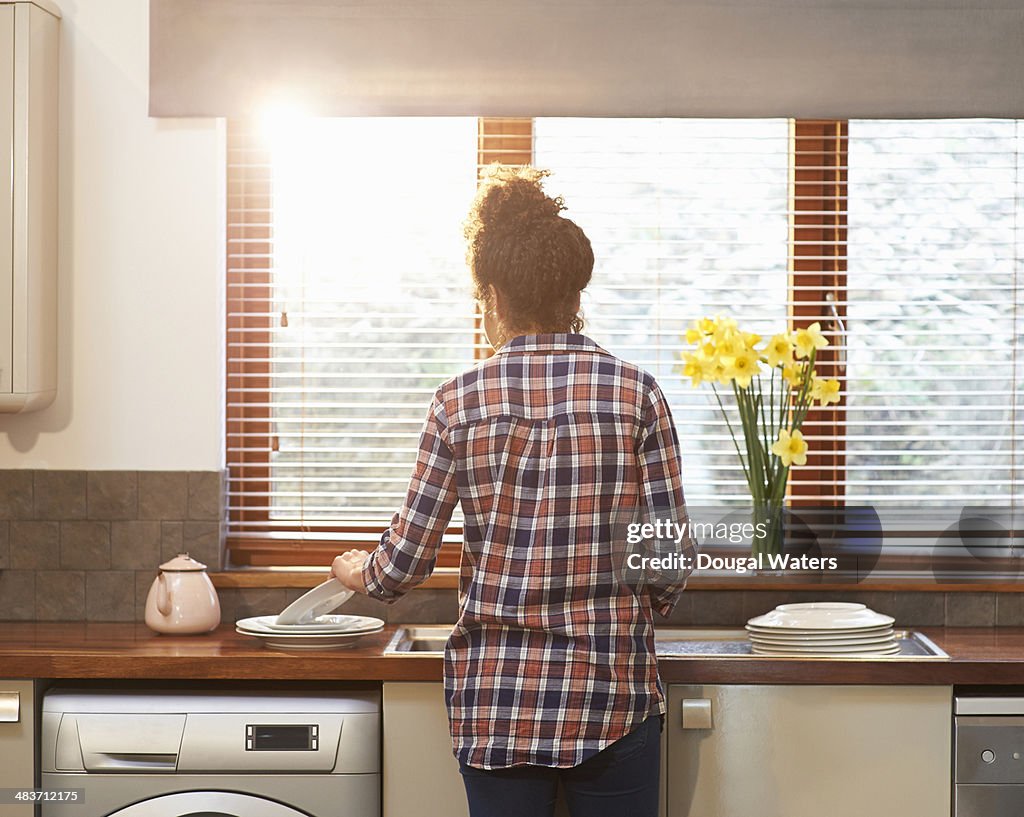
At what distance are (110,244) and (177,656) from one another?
3.36ft

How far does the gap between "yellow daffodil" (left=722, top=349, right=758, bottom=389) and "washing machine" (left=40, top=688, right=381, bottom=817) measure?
1.06 meters

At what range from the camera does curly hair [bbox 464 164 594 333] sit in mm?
1963

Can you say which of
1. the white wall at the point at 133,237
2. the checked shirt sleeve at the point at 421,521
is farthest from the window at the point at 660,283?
the checked shirt sleeve at the point at 421,521

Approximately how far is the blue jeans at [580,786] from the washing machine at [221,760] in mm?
397

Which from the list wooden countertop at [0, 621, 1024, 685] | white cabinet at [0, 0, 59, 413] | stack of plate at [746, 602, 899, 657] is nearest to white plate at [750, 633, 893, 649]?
stack of plate at [746, 602, 899, 657]

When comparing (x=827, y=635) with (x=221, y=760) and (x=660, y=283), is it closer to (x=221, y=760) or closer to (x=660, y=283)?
(x=660, y=283)

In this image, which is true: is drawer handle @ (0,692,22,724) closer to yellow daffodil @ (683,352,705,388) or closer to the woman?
the woman

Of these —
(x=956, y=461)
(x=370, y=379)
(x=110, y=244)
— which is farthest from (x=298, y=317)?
(x=956, y=461)

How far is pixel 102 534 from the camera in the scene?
279 cm

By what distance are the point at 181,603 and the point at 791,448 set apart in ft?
4.44

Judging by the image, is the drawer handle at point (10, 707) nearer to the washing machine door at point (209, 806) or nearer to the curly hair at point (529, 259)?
the washing machine door at point (209, 806)

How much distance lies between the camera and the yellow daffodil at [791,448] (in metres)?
2.66

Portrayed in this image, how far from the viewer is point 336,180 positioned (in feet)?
9.52

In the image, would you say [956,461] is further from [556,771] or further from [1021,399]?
[556,771]
